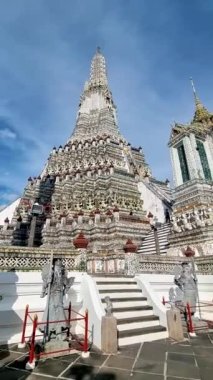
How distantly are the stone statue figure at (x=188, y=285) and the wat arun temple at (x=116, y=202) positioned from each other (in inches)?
101

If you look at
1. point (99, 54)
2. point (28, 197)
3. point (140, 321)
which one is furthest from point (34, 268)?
point (99, 54)

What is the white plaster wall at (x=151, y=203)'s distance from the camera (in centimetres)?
2652

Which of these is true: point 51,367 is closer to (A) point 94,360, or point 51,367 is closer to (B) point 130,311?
(A) point 94,360

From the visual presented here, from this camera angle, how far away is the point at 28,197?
31.8m

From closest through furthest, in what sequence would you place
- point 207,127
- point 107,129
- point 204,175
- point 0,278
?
point 0,278 < point 204,175 < point 207,127 < point 107,129

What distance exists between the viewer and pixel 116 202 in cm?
2573

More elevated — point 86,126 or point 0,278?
point 86,126

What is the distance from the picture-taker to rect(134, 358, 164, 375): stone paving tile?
473cm

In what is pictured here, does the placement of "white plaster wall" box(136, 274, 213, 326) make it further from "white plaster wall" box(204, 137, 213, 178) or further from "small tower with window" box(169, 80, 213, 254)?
"white plaster wall" box(204, 137, 213, 178)

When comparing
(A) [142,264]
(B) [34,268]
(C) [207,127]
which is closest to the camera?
(B) [34,268]

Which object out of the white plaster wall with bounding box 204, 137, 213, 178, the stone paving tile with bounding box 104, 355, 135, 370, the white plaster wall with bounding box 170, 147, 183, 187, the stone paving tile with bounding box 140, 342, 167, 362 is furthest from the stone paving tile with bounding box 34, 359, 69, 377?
the white plaster wall with bounding box 204, 137, 213, 178

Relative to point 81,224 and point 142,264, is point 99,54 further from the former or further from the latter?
point 142,264

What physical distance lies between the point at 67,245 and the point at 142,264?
1132 cm

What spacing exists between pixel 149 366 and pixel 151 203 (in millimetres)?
23707
